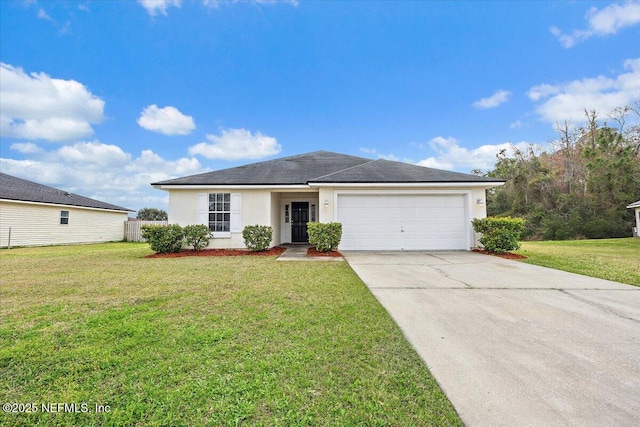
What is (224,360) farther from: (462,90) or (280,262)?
(462,90)

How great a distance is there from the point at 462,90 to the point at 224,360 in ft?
60.6

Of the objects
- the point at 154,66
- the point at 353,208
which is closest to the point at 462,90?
the point at 353,208

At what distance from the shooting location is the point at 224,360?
2.52 meters

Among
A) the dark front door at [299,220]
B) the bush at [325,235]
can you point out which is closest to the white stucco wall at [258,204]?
the bush at [325,235]

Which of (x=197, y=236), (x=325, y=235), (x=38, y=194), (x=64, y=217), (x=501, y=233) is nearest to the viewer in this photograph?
(x=501, y=233)

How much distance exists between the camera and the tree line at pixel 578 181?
19406 millimetres

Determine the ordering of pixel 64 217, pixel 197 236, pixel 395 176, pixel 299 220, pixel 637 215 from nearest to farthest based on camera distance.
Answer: pixel 197 236
pixel 395 176
pixel 299 220
pixel 64 217
pixel 637 215

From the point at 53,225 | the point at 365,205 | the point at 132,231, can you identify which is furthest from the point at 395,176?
the point at 53,225

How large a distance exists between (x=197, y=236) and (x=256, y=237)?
2.33 metres

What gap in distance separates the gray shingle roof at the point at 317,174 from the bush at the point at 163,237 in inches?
71.4

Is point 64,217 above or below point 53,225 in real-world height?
above

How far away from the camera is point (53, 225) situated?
1652 cm

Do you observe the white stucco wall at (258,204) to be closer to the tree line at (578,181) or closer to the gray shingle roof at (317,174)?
the gray shingle roof at (317,174)

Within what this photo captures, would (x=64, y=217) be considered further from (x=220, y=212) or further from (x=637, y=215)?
(x=637, y=215)
